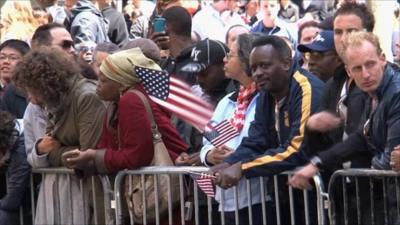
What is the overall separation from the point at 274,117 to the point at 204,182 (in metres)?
0.78

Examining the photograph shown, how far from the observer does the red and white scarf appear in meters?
9.80

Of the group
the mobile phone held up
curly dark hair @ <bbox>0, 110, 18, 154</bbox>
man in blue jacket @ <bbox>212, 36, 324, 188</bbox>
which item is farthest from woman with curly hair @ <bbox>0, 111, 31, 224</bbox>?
man in blue jacket @ <bbox>212, 36, 324, 188</bbox>

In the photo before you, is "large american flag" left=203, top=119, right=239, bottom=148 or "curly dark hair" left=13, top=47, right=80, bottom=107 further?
"curly dark hair" left=13, top=47, right=80, bottom=107

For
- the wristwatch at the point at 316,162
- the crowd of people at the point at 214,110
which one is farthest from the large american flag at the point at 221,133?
the wristwatch at the point at 316,162

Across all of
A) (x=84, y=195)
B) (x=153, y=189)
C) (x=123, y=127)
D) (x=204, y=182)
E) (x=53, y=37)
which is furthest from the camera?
(x=53, y=37)

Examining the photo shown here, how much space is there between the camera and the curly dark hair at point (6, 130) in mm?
10719

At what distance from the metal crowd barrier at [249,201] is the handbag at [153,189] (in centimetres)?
4

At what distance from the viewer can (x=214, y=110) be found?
410 inches

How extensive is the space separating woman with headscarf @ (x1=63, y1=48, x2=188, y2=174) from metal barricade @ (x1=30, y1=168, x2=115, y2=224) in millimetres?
244

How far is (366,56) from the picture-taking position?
8539mm

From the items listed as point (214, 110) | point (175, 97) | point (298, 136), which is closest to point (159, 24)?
point (175, 97)

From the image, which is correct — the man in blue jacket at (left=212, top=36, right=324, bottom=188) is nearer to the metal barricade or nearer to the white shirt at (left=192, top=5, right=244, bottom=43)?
the metal barricade

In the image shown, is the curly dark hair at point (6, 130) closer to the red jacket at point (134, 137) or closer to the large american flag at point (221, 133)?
the red jacket at point (134, 137)

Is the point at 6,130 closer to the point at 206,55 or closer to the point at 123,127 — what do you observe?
the point at 123,127
